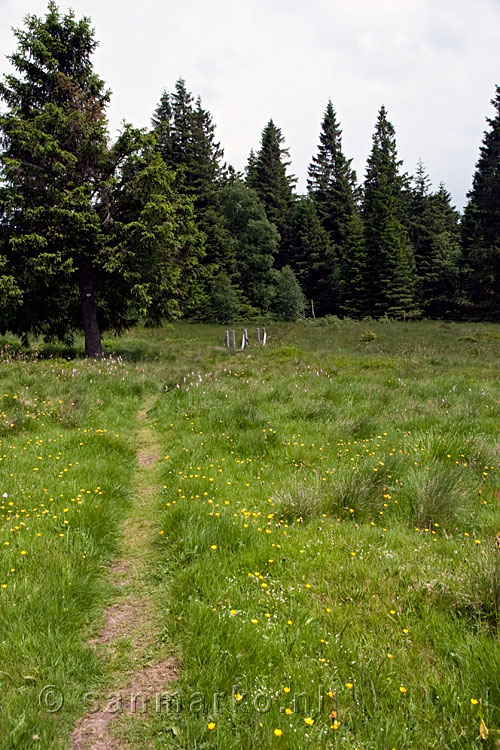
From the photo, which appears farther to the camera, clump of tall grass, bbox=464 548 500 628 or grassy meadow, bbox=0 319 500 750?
clump of tall grass, bbox=464 548 500 628

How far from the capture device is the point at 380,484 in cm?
530

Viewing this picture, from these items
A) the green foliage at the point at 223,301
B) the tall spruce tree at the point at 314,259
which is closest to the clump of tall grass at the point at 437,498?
the green foliage at the point at 223,301

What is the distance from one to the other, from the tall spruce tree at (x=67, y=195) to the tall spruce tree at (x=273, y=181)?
4896 centimetres

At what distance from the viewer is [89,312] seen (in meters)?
17.2

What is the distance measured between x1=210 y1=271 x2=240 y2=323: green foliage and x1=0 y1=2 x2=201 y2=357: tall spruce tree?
26.0 meters

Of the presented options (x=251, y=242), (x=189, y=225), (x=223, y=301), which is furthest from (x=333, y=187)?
(x=189, y=225)

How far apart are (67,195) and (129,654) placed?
1590 centimetres

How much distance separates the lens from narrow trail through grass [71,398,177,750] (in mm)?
2430

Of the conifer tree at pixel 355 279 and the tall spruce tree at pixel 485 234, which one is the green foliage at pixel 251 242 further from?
the tall spruce tree at pixel 485 234

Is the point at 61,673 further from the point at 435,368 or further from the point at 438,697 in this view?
the point at 435,368

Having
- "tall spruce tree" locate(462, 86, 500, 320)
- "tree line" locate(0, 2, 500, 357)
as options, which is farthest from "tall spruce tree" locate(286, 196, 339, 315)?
"tall spruce tree" locate(462, 86, 500, 320)

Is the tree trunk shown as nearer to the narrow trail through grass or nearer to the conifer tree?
the narrow trail through grass

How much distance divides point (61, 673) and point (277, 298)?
166ft

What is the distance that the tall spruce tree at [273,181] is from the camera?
209 feet
